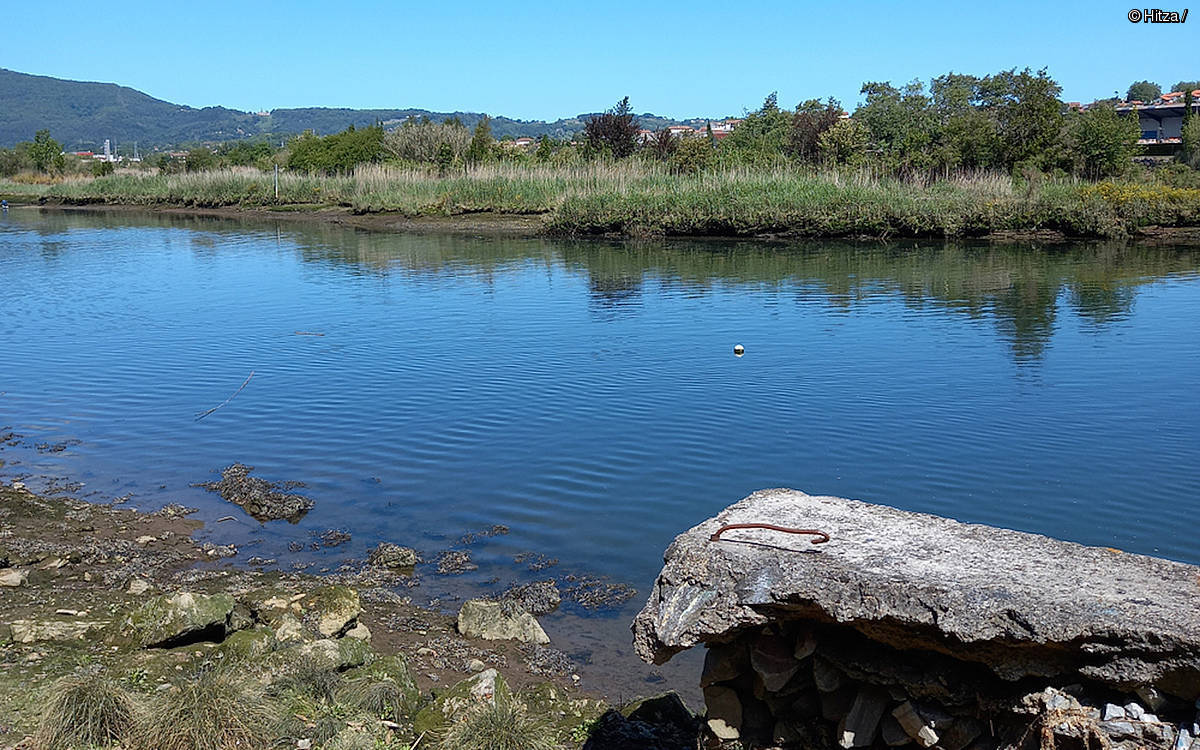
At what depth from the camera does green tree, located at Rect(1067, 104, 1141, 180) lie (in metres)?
39.1

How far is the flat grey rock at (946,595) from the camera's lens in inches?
152

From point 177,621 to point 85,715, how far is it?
54.1 inches

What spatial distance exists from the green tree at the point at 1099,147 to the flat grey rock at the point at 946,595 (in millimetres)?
38769

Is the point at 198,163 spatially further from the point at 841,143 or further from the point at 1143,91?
the point at 1143,91

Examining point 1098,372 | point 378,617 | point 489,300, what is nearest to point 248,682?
point 378,617

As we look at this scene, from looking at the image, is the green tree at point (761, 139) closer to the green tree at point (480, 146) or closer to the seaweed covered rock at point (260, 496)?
the green tree at point (480, 146)

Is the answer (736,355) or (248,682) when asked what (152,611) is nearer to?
(248,682)

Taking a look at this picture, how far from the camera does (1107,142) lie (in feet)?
128

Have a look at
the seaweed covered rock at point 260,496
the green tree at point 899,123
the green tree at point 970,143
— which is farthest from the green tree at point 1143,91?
the seaweed covered rock at point 260,496

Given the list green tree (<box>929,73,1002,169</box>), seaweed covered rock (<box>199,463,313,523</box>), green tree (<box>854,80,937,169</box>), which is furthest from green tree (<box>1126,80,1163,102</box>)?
seaweed covered rock (<box>199,463,313,523</box>)

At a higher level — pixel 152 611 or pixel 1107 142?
pixel 1107 142

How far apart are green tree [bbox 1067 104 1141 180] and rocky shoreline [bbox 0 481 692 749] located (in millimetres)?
37566

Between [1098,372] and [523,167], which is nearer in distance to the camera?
[1098,372]

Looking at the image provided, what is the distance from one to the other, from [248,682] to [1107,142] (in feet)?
133
